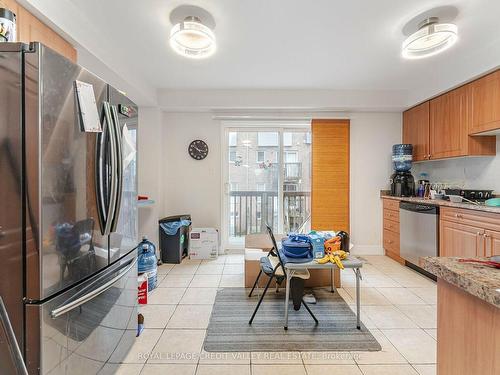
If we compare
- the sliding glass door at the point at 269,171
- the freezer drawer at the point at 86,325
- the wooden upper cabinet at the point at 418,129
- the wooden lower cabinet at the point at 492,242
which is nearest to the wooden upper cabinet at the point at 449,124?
the wooden upper cabinet at the point at 418,129

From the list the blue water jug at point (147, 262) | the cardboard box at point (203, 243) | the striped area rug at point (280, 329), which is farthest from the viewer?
the cardboard box at point (203, 243)

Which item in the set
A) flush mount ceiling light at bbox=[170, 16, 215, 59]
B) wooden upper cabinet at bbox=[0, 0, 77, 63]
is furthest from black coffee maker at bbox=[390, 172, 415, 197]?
wooden upper cabinet at bbox=[0, 0, 77, 63]

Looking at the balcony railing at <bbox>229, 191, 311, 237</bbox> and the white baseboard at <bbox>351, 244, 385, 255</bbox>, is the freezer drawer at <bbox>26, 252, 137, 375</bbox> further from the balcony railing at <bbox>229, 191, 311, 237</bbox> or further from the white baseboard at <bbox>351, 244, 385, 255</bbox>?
the white baseboard at <bbox>351, 244, 385, 255</bbox>

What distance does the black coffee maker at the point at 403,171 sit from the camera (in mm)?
3961

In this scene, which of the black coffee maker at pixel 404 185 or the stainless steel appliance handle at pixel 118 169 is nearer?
the stainless steel appliance handle at pixel 118 169

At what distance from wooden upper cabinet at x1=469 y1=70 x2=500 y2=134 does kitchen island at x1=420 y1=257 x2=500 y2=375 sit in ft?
8.85

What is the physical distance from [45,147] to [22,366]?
32.3 inches

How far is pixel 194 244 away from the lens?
4.07 metres

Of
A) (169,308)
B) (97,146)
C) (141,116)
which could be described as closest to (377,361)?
(169,308)

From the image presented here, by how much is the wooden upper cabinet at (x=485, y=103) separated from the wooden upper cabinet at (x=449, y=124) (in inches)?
4.5

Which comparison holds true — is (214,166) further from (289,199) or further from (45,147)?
(45,147)

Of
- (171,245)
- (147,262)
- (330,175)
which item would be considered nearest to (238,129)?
(330,175)

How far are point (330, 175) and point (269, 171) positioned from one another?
3.27 ft

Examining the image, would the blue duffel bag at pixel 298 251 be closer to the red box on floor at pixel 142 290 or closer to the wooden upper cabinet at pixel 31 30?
the red box on floor at pixel 142 290
